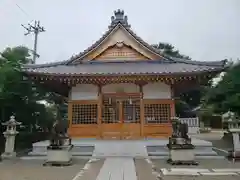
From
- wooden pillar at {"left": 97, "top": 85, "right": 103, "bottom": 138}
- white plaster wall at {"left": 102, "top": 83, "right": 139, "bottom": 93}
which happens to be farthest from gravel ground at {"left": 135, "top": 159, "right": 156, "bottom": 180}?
white plaster wall at {"left": 102, "top": 83, "right": 139, "bottom": 93}

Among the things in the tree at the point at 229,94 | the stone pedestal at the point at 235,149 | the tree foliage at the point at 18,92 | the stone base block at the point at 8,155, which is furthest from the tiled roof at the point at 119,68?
the stone base block at the point at 8,155

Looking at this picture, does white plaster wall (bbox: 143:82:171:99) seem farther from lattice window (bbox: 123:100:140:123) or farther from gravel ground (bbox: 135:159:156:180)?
gravel ground (bbox: 135:159:156:180)

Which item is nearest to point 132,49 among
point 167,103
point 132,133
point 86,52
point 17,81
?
point 86,52

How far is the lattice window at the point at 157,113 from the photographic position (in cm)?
1459

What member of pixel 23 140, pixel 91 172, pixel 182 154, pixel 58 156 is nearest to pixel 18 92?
pixel 23 140

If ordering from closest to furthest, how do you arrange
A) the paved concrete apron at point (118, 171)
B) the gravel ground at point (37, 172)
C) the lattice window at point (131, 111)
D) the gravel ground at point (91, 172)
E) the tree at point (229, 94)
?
1. the paved concrete apron at point (118, 171)
2. the gravel ground at point (91, 172)
3. the gravel ground at point (37, 172)
4. the lattice window at point (131, 111)
5. the tree at point (229, 94)

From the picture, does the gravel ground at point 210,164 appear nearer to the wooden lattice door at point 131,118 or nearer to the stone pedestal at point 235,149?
the stone pedestal at point 235,149

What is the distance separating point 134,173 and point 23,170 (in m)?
4.14

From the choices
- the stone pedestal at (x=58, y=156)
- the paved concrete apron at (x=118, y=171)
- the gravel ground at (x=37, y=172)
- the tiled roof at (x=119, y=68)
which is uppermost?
the tiled roof at (x=119, y=68)

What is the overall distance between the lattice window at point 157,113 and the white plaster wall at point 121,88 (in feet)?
4.02

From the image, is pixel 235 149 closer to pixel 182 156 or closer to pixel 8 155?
pixel 182 156

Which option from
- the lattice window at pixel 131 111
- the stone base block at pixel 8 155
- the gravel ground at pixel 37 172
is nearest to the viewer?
the gravel ground at pixel 37 172

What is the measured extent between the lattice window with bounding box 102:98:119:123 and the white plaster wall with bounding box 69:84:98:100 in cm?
79

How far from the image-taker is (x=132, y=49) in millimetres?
16812
